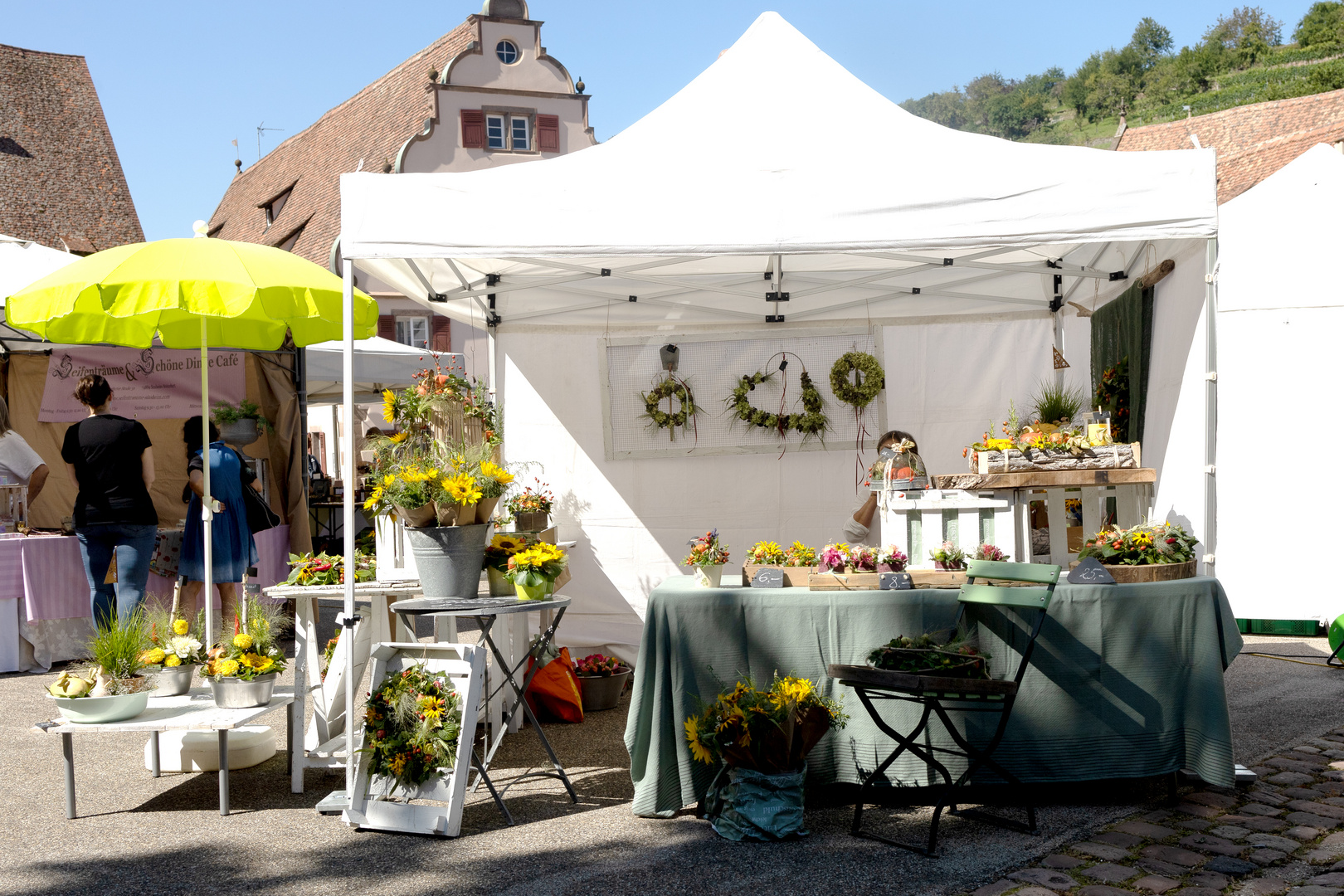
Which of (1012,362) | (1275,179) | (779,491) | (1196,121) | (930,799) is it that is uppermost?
(1196,121)

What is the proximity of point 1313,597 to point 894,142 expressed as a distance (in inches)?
190

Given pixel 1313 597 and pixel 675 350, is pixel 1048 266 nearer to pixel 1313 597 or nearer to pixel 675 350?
pixel 675 350

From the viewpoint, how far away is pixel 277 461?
798cm

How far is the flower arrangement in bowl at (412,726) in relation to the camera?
3693 millimetres

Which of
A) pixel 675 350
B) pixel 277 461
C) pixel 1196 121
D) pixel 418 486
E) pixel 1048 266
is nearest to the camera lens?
pixel 418 486

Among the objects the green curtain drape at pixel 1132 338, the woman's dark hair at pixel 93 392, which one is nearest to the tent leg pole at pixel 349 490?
the woman's dark hair at pixel 93 392

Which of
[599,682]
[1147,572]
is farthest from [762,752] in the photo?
[599,682]

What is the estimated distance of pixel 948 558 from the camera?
161 inches

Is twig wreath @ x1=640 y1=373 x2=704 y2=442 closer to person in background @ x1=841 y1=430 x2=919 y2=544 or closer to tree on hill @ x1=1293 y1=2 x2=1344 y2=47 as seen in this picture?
person in background @ x1=841 y1=430 x2=919 y2=544

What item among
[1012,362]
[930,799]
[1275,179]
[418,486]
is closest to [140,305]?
[418,486]

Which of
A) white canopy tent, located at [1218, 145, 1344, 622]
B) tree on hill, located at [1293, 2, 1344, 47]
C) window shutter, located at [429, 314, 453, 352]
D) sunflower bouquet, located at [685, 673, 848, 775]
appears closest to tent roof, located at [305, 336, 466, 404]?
white canopy tent, located at [1218, 145, 1344, 622]

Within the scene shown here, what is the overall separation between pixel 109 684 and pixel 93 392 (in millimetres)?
2475

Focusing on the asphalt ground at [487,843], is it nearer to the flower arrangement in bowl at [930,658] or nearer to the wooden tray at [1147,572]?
the flower arrangement in bowl at [930,658]

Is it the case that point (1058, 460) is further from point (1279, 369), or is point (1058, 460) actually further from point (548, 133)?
point (548, 133)
